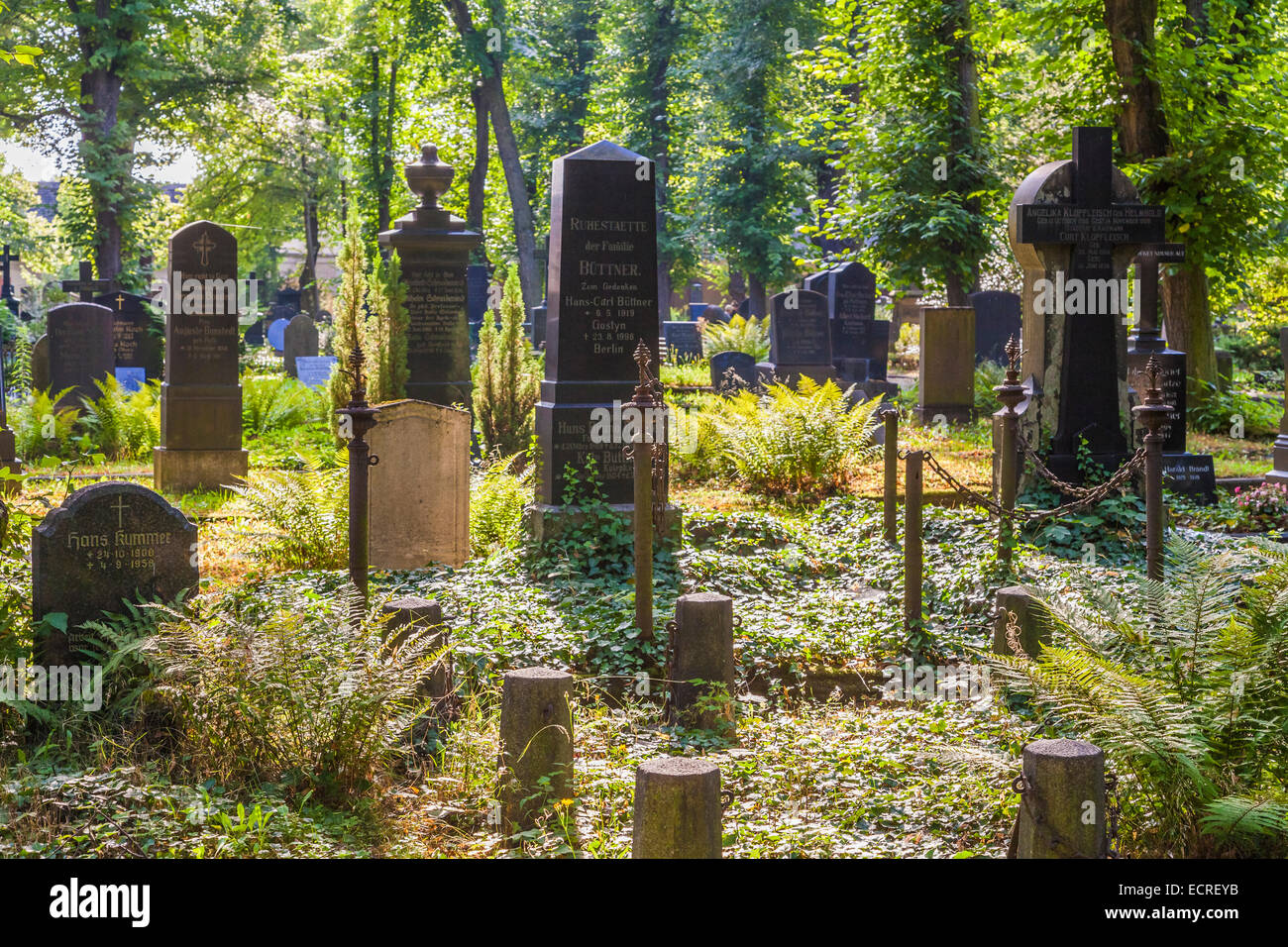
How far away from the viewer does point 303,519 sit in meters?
9.41

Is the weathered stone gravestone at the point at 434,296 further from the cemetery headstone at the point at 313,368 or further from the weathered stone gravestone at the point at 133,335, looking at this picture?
the cemetery headstone at the point at 313,368

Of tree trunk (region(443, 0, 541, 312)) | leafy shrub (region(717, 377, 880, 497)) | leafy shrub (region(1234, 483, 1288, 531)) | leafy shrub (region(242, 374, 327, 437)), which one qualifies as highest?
tree trunk (region(443, 0, 541, 312))

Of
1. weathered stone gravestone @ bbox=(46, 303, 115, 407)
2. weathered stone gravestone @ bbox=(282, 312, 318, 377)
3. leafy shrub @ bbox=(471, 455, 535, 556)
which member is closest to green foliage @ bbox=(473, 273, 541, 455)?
leafy shrub @ bbox=(471, 455, 535, 556)

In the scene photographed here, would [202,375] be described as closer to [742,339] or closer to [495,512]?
[495,512]

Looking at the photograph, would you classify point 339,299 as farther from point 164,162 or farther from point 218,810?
point 164,162

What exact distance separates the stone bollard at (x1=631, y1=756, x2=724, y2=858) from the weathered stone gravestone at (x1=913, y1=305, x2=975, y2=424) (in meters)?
15.1

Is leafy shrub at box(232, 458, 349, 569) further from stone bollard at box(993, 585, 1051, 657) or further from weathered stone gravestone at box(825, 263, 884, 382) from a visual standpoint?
weathered stone gravestone at box(825, 263, 884, 382)

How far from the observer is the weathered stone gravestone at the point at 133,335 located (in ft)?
72.5

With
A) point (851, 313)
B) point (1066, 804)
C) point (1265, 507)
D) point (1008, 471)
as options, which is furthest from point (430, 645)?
point (851, 313)

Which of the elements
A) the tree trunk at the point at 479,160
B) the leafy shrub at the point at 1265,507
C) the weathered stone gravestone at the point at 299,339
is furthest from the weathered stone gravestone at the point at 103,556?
the tree trunk at the point at 479,160

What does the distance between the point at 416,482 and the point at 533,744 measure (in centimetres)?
444

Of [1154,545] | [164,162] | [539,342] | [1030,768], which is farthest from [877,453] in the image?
[164,162]

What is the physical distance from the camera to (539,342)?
96.3 feet

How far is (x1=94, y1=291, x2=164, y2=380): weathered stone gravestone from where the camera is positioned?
2211 centimetres
